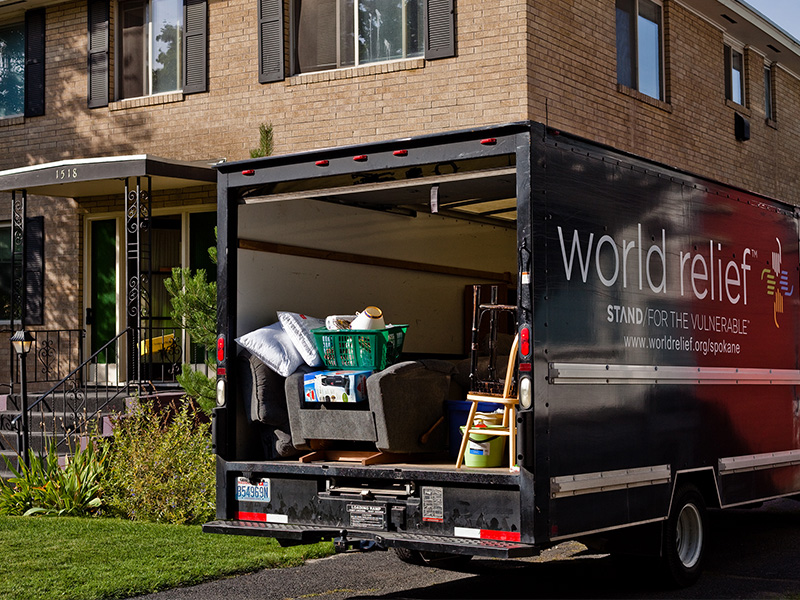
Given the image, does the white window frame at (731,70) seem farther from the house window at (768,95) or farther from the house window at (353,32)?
the house window at (353,32)

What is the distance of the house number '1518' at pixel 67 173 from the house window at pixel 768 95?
11.2 metres

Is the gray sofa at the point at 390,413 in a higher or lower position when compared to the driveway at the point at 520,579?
higher

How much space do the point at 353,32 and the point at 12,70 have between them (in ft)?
18.8

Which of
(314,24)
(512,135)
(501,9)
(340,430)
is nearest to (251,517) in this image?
(340,430)

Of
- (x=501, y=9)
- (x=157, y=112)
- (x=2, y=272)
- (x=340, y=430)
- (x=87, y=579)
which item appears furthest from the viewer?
(x=2, y=272)

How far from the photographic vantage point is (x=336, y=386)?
690 centimetres

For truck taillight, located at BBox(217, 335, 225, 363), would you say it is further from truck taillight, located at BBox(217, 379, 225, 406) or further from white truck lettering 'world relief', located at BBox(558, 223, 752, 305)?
white truck lettering 'world relief', located at BBox(558, 223, 752, 305)

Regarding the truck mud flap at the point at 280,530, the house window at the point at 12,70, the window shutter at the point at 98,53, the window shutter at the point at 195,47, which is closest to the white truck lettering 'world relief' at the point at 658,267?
the truck mud flap at the point at 280,530

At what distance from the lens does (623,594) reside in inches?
277

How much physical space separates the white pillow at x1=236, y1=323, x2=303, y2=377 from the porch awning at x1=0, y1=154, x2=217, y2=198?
5350 millimetres

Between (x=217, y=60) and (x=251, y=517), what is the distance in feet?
27.9

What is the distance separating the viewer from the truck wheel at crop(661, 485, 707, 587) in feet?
23.1

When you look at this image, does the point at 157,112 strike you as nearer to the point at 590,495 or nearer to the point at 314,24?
the point at 314,24

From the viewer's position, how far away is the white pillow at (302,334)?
726cm
